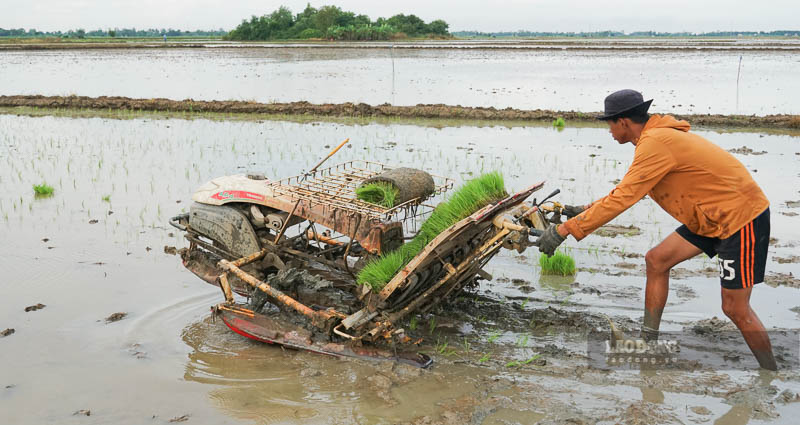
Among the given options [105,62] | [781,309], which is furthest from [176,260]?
[105,62]

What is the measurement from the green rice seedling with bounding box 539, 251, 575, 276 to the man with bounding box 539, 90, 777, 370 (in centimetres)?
185

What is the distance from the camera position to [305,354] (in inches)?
A: 163

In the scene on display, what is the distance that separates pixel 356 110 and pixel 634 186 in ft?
36.0

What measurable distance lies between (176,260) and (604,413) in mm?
3932

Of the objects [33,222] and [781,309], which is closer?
[781,309]

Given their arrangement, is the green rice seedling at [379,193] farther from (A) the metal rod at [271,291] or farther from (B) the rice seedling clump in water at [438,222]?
(A) the metal rod at [271,291]

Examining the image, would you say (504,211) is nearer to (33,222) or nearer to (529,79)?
(33,222)

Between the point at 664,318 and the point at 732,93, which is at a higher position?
the point at 732,93

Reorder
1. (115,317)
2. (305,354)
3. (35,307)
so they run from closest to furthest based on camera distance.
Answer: (305,354), (115,317), (35,307)

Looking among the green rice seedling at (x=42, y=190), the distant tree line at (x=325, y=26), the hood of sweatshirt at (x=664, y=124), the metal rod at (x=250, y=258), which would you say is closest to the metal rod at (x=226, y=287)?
the metal rod at (x=250, y=258)

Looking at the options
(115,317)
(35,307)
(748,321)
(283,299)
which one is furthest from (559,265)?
(35,307)

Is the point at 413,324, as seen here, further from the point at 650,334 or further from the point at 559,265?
the point at 559,265

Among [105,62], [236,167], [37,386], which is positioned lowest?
[37,386]

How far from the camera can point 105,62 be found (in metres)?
30.7
